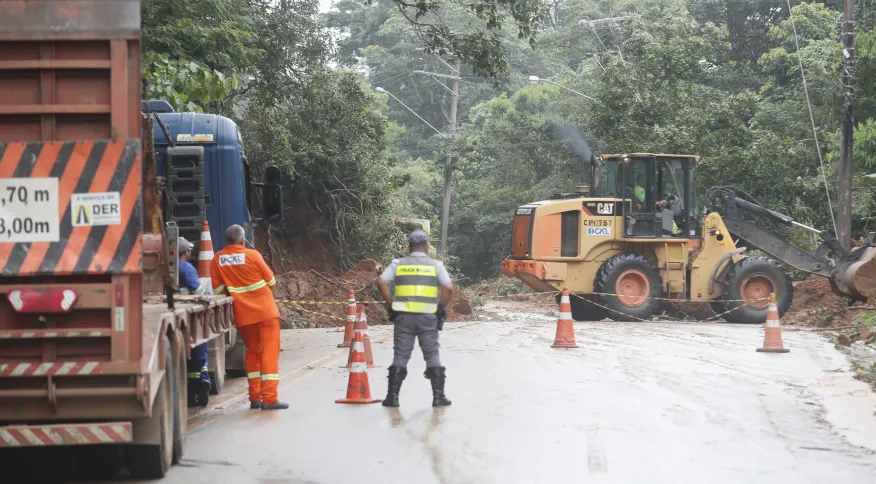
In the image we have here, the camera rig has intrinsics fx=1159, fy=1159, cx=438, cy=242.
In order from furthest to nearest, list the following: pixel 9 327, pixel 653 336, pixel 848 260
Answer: pixel 848 260 → pixel 653 336 → pixel 9 327

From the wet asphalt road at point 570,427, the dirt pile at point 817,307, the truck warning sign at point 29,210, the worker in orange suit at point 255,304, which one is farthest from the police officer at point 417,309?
the dirt pile at point 817,307

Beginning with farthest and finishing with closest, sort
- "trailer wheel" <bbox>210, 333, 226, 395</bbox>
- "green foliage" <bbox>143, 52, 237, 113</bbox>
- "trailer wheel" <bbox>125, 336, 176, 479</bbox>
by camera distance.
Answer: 1. "green foliage" <bbox>143, 52, 237, 113</bbox>
2. "trailer wheel" <bbox>210, 333, 226, 395</bbox>
3. "trailer wheel" <bbox>125, 336, 176, 479</bbox>

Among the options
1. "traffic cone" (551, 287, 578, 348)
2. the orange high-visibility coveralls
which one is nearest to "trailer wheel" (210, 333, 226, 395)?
the orange high-visibility coveralls

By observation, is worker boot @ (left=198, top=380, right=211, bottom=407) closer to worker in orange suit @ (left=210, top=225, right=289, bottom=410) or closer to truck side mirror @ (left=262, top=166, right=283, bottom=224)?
worker in orange suit @ (left=210, top=225, right=289, bottom=410)

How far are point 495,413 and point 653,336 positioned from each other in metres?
10.3

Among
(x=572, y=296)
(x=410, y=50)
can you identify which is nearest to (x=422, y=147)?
(x=410, y=50)

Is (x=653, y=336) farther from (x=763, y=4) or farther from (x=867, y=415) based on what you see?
(x=763, y=4)

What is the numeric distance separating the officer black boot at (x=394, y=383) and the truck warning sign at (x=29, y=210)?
16.8 feet

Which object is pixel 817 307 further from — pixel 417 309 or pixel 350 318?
pixel 417 309

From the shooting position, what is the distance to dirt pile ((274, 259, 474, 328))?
26906 mm

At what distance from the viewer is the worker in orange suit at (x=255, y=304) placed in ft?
37.2

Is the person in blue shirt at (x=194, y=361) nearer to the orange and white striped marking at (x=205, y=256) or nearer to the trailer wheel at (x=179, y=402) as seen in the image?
the orange and white striped marking at (x=205, y=256)

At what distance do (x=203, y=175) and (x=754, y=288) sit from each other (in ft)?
48.6

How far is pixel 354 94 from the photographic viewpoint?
3200 centimetres
